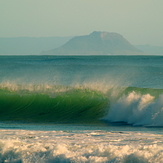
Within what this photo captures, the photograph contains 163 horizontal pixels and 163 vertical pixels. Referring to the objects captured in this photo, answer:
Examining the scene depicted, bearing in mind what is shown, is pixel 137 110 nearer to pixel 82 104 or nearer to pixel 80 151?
pixel 82 104

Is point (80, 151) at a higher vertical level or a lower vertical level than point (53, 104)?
lower

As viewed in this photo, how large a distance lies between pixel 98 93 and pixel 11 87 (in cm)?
781

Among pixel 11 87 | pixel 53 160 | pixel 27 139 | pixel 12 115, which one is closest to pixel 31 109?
pixel 12 115

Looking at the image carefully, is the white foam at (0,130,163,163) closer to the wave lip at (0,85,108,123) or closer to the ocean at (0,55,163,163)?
the ocean at (0,55,163,163)

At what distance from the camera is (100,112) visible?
59.8 feet

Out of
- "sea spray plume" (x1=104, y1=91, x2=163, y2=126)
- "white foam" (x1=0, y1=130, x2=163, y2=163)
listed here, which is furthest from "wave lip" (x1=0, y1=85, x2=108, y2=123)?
"white foam" (x1=0, y1=130, x2=163, y2=163)

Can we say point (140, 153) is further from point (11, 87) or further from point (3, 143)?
point (11, 87)

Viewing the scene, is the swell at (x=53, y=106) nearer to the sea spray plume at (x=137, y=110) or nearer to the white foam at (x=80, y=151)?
the sea spray plume at (x=137, y=110)

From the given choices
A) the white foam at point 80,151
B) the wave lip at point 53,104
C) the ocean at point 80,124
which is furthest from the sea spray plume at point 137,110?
the white foam at point 80,151

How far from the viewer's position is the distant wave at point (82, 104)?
1574 cm

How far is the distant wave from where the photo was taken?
15742 mm

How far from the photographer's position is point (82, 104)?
20531 millimetres

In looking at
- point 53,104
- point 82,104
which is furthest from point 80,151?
point 53,104

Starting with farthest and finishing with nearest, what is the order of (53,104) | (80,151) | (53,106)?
(53,104) → (53,106) → (80,151)
